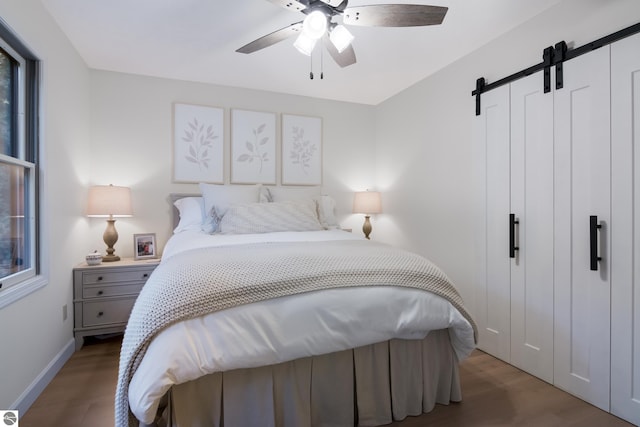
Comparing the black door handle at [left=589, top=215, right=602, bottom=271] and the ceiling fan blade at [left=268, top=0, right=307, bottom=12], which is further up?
the ceiling fan blade at [left=268, top=0, right=307, bottom=12]

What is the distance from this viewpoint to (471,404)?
1713 mm

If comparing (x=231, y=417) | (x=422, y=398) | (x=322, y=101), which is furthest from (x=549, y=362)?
(x=322, y=101)

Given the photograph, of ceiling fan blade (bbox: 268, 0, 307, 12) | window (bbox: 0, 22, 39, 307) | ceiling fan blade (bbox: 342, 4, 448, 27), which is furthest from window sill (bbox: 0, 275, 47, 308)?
ceiling fan blade (bbox: 342, 4, 448, 27)

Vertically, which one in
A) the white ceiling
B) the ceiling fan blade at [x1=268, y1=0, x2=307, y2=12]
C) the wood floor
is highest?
the white ceiling

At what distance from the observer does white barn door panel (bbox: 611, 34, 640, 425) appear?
157 centimetres

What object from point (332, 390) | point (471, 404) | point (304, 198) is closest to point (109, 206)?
point (304, 198)

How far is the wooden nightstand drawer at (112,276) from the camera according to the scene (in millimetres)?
2458

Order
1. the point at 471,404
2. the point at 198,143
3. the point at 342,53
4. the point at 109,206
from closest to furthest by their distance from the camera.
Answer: the point at 471,404 < the point at 342,53 < the point at 109,206 < the point at 198,143

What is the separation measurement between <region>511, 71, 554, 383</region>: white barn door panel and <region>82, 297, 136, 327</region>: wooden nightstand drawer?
306 cm

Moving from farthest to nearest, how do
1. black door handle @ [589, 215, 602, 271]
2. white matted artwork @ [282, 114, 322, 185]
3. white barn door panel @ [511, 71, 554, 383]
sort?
white matted artwork @ [282, 114, 322, 185]
white barn door panel @ [511, 71, 554, 383]
black door handle @ [589, 215, 602, 271]

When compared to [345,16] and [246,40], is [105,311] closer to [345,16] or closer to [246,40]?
[246,40]

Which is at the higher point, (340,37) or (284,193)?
(340,37)

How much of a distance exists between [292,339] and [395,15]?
1.74 meters

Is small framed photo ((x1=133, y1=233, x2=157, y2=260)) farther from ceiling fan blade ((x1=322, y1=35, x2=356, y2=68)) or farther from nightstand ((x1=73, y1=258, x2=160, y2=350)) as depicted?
ceiling fan blade ((x1=322, y1=35, x2=356, y2=68))
